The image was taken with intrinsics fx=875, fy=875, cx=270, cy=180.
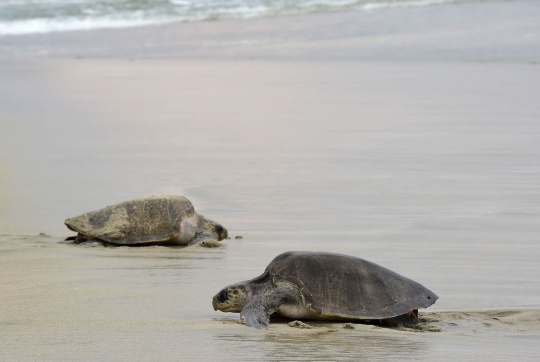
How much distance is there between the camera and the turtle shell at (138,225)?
643cm

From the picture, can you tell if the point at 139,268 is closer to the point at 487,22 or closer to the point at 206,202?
the point at 206,202

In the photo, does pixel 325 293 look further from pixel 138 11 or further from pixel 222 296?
pixel 138 11

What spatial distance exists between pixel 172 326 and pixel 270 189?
385 centimetres

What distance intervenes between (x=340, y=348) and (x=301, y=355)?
8.6 inches

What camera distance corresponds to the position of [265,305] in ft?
→ 13.5

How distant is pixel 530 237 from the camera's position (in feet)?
20.1

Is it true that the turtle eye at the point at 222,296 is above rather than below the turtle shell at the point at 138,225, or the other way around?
above

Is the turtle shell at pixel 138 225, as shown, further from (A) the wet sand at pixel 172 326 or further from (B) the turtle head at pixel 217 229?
(A) the wet sand at pixel 172 326

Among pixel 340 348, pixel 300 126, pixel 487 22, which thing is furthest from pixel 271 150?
pixel 487 22

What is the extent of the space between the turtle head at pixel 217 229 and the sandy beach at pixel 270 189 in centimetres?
9

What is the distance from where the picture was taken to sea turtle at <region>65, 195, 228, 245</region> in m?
6.38

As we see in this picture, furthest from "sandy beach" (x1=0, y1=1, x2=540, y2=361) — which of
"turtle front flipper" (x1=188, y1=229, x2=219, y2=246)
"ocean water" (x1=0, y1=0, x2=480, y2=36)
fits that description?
"ocean water" (x1=0, y1=0, x2=480, y2=36)

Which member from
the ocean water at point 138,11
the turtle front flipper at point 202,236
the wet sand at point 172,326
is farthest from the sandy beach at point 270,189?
the ocean water at point 138,11

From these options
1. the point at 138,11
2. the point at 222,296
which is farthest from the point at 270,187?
Result: the point at 138,11
